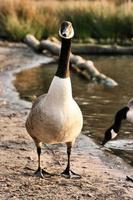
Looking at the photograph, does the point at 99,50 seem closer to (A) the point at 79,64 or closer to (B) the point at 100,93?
(A) the point at 79,64

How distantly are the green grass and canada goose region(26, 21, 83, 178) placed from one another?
16.6 metres

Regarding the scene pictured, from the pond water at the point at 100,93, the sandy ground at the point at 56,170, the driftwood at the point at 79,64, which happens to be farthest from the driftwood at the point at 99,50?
the sandy ground at the point at 56,170

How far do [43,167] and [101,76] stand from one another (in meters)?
8.40

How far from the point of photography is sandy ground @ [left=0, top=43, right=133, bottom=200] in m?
6.12

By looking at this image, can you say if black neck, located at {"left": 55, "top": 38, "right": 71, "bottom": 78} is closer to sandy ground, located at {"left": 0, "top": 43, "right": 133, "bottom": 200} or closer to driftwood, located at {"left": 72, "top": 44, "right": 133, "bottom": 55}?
sandy ground, located at {"left": 0, "top": 43, "right": 133, "bottom": 200}

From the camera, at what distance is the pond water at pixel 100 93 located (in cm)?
941

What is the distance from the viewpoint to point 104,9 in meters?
24.9

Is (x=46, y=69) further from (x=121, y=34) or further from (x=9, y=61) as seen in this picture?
(x=121, y=34)

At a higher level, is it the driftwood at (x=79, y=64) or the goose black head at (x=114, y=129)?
the goose black head at (x=114, y=129)

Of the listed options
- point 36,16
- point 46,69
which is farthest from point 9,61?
point 36,16

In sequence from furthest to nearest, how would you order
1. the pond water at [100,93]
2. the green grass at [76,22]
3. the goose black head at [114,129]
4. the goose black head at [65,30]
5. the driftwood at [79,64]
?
the green grass at [76,22], the driftwood at [79,64], the pond water at [100,93], the goose black head at [114,129], the goose black head at [65,30]

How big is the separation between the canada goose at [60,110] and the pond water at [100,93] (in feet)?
6.07

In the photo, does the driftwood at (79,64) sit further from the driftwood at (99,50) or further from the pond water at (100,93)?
the driftwood at (99,50)

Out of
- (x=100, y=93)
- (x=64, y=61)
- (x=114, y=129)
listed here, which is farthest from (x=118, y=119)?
(x=100, y=93)
